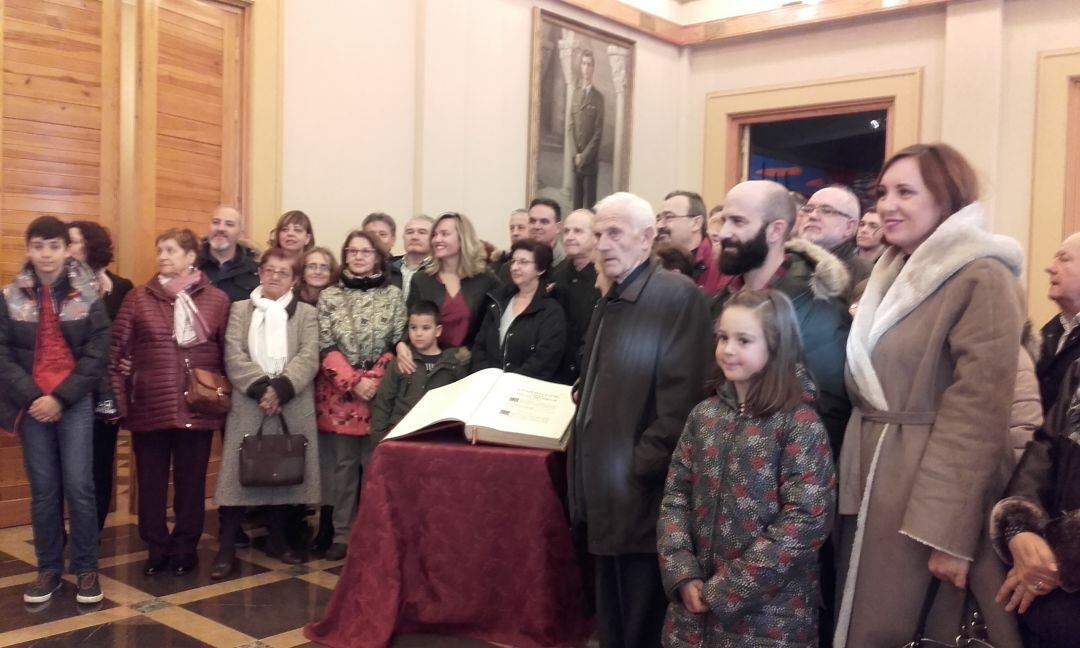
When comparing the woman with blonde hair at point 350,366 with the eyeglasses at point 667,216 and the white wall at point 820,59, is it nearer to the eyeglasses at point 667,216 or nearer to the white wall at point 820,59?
the eyeglasses at point 667,216

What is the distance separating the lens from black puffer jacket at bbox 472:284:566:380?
4371mm

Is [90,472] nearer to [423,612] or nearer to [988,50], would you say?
[423,612]

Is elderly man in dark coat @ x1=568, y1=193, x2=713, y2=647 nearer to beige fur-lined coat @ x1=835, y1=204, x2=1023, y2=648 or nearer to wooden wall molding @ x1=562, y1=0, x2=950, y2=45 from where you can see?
beige fur-lined coat @ x1=835, y1=204, x2=1023, y2=648

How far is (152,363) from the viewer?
440 centimetres

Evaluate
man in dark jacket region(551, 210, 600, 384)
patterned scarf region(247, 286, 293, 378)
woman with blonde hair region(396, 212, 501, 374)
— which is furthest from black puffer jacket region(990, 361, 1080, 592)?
patterned scarf region(247, 286, 293, 378)

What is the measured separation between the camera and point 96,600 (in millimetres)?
3961

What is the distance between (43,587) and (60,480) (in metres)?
0.44

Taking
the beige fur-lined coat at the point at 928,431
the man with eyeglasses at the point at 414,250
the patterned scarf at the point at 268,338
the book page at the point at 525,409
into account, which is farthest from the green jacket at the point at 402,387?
the beige fur-lined coat at the point at 928,431

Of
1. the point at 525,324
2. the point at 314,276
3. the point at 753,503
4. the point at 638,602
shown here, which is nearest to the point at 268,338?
the point at 314,276

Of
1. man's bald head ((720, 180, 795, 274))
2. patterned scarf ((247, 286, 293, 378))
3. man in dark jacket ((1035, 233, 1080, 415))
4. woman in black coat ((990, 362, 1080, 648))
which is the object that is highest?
man's bald head ((720, 180, 795, 274))

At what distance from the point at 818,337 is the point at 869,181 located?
293 inches

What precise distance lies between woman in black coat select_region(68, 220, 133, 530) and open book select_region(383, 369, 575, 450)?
198 centimetres

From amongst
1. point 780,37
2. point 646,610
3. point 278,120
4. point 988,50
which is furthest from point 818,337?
point 780,37

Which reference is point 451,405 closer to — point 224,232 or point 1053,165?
point 224,232
